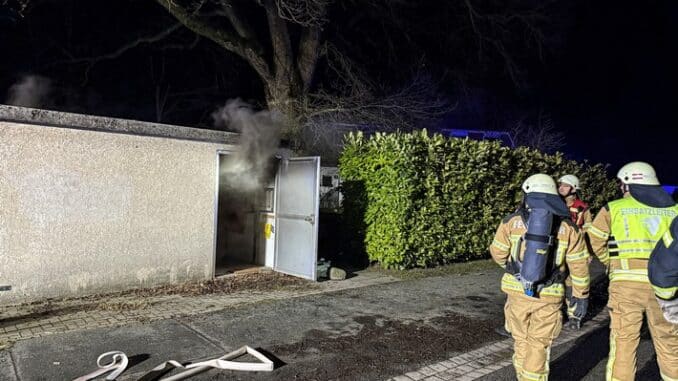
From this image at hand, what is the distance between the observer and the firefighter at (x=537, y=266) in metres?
3.59

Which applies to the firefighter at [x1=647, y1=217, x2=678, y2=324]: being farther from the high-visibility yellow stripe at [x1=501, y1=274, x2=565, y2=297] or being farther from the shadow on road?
the shadow on road

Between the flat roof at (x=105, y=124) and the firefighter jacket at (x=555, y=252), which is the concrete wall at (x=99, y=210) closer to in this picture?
the flat roof at (x=105, y=124)

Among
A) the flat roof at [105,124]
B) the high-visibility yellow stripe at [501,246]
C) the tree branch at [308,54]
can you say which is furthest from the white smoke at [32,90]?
the high-visibility yellow stripe at [501,246]

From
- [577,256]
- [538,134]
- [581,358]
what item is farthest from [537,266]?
[538,134]

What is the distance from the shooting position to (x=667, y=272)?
3379 millimetres

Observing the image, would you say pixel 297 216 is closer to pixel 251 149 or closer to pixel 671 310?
pixel 251 149

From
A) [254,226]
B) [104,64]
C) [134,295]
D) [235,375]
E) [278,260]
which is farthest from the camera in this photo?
[104,64]

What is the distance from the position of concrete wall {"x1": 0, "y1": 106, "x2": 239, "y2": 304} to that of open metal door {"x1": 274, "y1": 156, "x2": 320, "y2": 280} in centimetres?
134

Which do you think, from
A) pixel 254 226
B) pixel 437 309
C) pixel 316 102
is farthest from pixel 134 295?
pixel 316 102

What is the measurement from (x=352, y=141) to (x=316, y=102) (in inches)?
123

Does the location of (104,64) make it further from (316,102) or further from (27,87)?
(316,102)

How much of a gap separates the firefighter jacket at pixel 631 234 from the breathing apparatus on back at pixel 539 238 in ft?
2.20

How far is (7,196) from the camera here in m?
5.75

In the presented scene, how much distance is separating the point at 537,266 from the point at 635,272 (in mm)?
965
